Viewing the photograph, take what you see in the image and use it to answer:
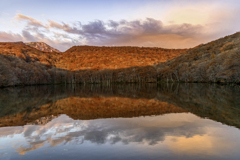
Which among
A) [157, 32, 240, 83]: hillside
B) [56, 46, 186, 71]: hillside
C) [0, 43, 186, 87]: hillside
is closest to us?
[157, 32, 240, 83]: hillside

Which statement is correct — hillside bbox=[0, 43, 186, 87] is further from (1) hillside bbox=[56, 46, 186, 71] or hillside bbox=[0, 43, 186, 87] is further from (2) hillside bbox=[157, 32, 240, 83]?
(2) hillside bbox=[157, 32, 240, 83]

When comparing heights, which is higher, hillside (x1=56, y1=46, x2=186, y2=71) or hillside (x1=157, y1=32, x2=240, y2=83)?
hillside (x1=56, y1=46, x2=186, y2=71)

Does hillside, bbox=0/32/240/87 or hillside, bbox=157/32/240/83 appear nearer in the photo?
hillside, bbox=157/32/240/83

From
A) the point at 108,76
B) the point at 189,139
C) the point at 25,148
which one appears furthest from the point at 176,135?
the point at 108,76

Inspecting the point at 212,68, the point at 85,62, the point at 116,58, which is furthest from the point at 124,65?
the point at 212,68

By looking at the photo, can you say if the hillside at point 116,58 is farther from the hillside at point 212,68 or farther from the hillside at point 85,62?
the hillside at point 212,68

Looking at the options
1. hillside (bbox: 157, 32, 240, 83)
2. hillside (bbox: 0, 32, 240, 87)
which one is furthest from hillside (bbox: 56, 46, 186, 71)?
hillside (bbox: 157, 32, 240, 83)

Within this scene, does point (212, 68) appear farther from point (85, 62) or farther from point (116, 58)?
point (85, 62)

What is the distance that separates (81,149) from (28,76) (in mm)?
79839

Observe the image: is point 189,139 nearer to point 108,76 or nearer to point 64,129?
point 64,129

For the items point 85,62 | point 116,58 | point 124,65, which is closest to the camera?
point 124,65

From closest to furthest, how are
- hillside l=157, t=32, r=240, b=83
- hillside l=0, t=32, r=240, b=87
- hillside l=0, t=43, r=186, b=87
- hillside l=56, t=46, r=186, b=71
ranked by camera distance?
hillside l=157, t=32, r=240, b=83 → hillside l=0, t=32, r=240, b=87 → hillside l=0, t=43, r=186, b=87 → hillside l=56, t=46, r=186, b=71

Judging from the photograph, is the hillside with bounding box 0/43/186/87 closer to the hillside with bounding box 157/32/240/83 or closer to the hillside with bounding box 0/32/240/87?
the hillside with bounding box 0/32/240/87

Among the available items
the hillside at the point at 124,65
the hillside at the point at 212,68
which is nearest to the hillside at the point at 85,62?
the hillside at the point at 124,65
